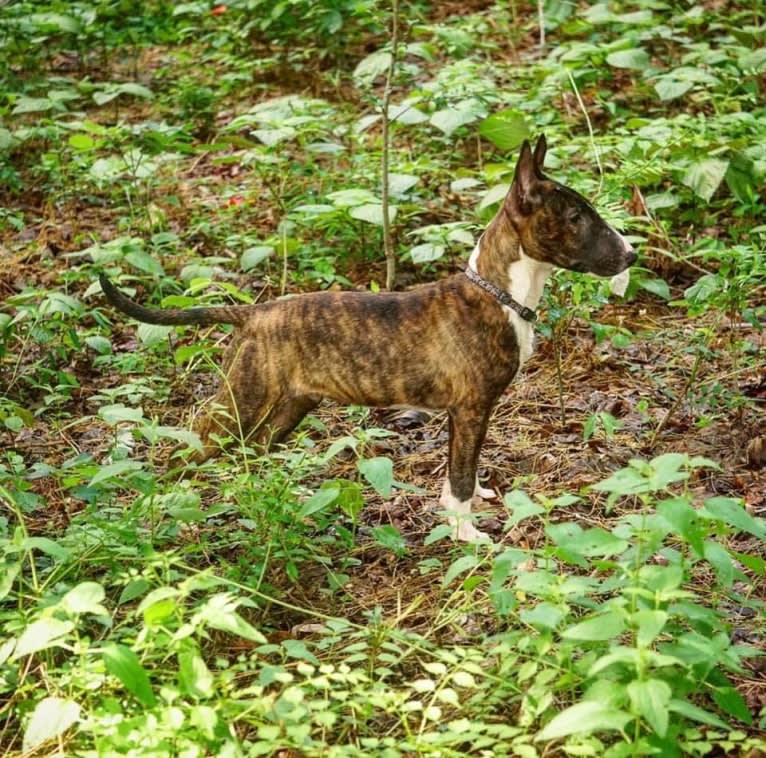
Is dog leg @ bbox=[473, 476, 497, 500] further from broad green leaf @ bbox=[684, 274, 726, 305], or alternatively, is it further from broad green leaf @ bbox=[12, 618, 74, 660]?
broad green leaf @ bbox=[12, 618, 74, 660]

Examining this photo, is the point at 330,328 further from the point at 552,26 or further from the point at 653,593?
the point at 552,26

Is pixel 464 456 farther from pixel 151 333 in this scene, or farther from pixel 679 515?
pixel 679 515

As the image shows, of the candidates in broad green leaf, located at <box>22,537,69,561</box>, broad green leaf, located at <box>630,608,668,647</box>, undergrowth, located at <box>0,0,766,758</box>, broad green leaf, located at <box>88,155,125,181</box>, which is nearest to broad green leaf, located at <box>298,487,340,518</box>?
undergrowth, located at <box>0,0,766,758</box>

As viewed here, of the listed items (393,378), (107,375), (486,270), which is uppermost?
(486,270)

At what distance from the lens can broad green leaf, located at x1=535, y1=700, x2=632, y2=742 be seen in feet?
9.47

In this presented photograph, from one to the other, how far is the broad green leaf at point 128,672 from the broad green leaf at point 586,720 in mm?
1103

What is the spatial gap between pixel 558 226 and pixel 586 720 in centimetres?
275

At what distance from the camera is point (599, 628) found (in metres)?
3.17

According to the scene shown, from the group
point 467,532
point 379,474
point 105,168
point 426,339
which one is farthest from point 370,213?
point 379,474

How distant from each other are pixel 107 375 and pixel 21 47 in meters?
5.27

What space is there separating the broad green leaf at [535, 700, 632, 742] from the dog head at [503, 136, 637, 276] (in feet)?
8.75

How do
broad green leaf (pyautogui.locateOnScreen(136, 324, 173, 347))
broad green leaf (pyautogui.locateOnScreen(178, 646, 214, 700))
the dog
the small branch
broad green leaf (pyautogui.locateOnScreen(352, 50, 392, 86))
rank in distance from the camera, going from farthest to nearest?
broad green leaf (pyautogui.locateOnScreen(352, 50, 392, 86)), the small branch, broad green leaf (pyautogui.locateOnScreen(136, 324, 173, 347)), the dog, broad green leaf (pyautogui.locateOnScreen(178, 646, 214, 700))

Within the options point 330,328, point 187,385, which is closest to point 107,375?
point 187,385

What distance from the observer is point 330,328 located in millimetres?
5355
